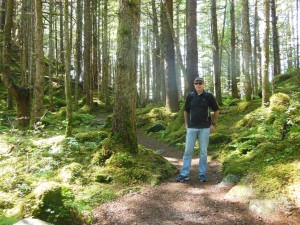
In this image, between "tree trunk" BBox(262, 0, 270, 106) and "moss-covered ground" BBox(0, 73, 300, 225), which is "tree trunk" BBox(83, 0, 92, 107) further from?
"tree trunk" BBox(262, 0, 270, 106)

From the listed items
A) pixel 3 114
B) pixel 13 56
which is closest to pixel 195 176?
pixel 3 114

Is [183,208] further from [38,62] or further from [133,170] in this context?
[38,62]

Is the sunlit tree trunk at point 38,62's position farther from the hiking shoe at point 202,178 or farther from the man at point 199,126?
the hiking shoe at point 202,178

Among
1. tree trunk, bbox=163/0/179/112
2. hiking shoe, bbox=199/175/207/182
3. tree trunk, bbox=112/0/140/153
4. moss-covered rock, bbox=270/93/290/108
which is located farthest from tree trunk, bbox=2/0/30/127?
moss-covered rock, bbox=270/93/290/108

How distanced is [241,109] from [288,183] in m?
7.69

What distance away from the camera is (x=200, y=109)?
252 inches

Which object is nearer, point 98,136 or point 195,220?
point 195,220

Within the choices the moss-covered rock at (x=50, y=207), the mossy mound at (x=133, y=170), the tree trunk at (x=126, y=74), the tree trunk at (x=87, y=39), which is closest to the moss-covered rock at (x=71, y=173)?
the mossy mound at (x=133, y=170)

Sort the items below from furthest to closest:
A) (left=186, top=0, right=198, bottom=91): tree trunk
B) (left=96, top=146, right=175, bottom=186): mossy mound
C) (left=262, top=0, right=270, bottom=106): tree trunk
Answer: (left=186, top=0, right=198, bottom=91): tree trunk < (left=262, top=0, right=270, bottom=106): tree trunk < (left=96, top=146, right=175, bottom=186): mossy mound

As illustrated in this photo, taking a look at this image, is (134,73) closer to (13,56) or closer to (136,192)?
(136,192)

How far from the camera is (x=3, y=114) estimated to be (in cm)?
1745

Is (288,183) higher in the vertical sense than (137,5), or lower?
lower

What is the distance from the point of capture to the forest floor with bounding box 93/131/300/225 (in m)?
4.36

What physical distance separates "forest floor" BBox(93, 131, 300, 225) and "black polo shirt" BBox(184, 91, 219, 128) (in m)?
1.29
